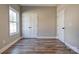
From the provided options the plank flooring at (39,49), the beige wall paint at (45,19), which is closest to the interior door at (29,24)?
the beige wall paint at (45,19)

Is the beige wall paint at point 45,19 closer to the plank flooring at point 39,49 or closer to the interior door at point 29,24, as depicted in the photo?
the interior door at point 29,24

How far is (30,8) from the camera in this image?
308 inches

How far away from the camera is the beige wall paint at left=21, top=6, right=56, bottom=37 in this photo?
7789mm

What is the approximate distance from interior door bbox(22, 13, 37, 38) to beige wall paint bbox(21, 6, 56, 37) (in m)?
0.24

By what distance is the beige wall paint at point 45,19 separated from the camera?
25.6 ft

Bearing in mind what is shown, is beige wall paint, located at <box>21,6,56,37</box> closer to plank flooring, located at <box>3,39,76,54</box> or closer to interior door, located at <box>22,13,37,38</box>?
interior door, located at <box>22,13,37,38</box>

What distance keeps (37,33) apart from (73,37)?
12.5 ft

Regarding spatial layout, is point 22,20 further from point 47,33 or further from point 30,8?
point 47,33

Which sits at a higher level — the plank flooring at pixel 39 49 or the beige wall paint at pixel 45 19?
the beige wall paint at pixel 45 19

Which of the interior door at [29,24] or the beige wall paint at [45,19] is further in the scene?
the interior door at [29,24]

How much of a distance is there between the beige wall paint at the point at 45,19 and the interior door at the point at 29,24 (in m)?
0.24

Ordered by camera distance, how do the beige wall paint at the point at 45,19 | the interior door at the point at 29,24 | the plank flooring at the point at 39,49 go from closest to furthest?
the plank flooring at the point at 39,49 < the beige wall paint at the point at 45,19 < the interior door at the point at 29,24
